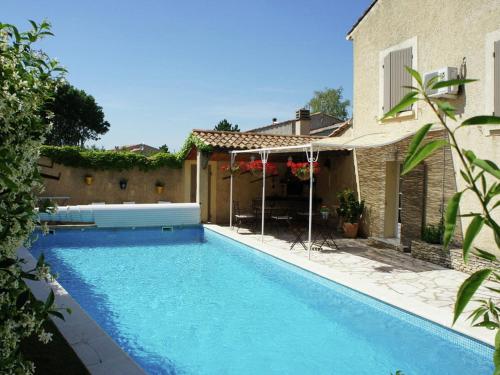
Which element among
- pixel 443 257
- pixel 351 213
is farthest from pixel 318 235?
pixel 443 257

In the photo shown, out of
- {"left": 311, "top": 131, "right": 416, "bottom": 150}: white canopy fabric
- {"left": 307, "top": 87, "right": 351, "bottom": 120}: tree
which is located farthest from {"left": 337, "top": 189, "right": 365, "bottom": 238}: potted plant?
{"left": 307, "top": 87, "right": 351, "bottom": 120}: tree

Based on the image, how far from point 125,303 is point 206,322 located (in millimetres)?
2250

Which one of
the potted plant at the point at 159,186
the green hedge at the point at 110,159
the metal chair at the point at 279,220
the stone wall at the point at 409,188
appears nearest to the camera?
the stone wall at the point at 409,188

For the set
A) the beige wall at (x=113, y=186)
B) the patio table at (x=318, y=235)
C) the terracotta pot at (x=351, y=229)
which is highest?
the beige wall at (x=113, y=186)

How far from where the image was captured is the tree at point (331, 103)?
69500 mm

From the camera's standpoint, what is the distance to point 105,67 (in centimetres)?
2611

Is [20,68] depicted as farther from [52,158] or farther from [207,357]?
[52,158]

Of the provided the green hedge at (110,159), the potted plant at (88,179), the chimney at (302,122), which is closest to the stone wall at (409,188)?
the green hedge at (110,159)

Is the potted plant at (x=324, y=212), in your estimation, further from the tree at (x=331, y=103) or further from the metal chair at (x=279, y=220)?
the tree at (x=331, y=103)

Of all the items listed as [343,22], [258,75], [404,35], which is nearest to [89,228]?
[404,35]

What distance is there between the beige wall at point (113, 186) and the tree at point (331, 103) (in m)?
48.9

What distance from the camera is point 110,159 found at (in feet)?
77.5

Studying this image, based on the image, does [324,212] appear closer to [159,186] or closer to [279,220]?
[279,220]

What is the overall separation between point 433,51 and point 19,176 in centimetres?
1285
